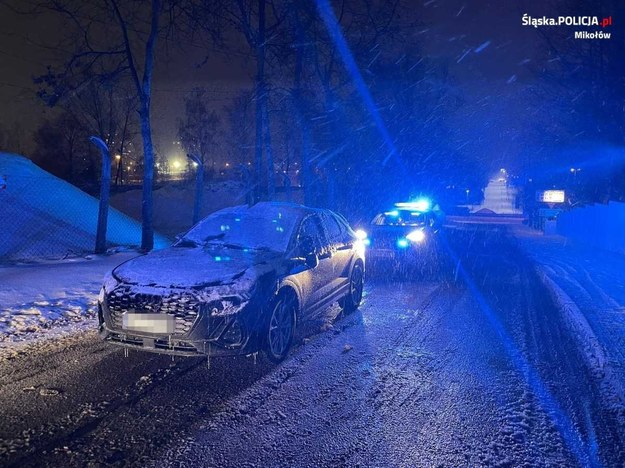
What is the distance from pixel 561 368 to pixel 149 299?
14.4 feet

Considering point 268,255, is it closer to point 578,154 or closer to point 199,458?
point 199,458

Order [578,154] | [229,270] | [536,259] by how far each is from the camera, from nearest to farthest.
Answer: [229,270] → [536,259] → [578,154]

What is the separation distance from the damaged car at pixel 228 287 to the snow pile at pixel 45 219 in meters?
7.60

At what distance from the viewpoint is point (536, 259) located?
1504cm

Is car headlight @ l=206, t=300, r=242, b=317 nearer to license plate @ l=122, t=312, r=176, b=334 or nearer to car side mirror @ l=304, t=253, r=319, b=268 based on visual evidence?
license plate @ l=122, t=312, r=176, b=334

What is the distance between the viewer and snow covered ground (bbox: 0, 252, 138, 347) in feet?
21.0

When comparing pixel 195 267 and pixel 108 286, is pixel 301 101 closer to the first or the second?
pixel 195 267

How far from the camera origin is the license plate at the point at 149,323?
178 inches

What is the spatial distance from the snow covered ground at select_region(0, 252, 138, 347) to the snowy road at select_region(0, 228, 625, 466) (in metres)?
0.70

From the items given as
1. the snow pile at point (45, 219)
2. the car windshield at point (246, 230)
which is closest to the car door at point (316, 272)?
the car windshield at point (246, 230)

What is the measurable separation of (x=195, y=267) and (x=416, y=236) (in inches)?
345

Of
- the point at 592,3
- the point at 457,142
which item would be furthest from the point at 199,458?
the point at 457,142

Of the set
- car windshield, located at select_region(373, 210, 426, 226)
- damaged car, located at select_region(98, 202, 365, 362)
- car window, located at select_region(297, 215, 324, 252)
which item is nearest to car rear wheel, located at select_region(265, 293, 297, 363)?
damaged car, located at select_region(98, 202, 365, 362)

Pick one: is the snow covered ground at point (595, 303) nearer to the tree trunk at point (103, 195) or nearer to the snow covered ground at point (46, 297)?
the snow covered ground at point (46, 297)
